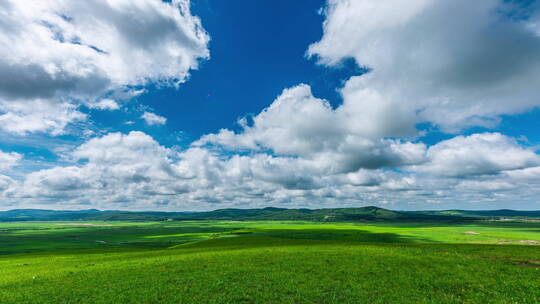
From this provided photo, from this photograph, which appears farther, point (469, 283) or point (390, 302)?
point (469, 283)

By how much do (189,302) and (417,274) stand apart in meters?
26.8

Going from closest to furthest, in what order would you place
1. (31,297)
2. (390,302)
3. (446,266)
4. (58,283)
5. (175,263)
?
(390,302) < (31,297) < (58,283) < (446,266) < (175,263)

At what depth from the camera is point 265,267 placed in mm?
33875

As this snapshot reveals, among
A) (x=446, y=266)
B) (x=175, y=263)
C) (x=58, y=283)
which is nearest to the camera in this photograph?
(x=58, y=283)

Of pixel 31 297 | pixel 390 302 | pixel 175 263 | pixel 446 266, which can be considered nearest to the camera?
pixel 390 302

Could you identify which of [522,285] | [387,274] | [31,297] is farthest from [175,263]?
[522,285]

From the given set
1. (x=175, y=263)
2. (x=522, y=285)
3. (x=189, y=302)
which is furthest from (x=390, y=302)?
(x=175, y=263)

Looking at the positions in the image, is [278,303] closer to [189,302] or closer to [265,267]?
[189,302]

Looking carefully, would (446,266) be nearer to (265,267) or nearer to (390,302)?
(390,302)

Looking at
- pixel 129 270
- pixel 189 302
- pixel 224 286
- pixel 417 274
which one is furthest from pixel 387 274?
Answer: pixel 129 270

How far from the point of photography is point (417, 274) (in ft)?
98.4

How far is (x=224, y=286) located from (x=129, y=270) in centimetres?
1721

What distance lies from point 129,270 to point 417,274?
127 feet

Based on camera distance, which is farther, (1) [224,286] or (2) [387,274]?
(2) [387,274]
